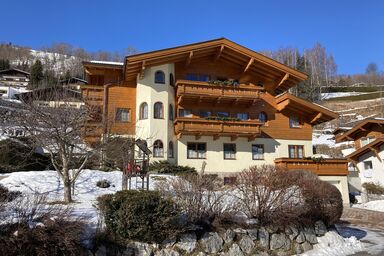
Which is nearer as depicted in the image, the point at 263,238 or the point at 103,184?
the point at 263,238

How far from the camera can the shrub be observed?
3103 cm

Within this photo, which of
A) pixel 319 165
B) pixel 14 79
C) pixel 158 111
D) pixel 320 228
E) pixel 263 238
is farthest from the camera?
pixel 14 79

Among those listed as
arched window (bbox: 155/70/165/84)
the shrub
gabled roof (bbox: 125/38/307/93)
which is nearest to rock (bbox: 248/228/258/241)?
gabled roof (bbox: 125/38/307/93)

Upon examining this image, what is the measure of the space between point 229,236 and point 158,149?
55.1 ft

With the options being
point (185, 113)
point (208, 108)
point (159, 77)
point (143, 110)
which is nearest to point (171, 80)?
point (159, 77)

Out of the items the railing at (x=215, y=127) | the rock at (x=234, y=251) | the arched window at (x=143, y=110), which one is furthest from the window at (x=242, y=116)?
the rock at (x=234, y=251)

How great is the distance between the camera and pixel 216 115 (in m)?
29.9

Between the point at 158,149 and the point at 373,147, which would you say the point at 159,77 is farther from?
the point at 373,147

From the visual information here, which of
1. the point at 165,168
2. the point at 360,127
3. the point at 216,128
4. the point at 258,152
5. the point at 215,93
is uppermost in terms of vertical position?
the point at 215,93

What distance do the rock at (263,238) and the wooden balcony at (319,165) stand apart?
16357 mm

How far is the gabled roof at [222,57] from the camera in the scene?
2738 cm

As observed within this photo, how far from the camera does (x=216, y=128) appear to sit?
91.1 ft

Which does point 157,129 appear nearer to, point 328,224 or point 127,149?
point 127,149

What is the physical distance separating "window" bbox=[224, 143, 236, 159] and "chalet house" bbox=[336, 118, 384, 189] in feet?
43.5
